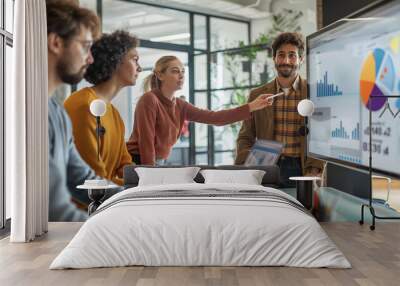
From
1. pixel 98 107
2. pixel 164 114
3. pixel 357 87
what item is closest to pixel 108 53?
pixel 98 107

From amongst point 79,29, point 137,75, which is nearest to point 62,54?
point 79,29

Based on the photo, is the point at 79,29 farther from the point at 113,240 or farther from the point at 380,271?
the point at 380,271

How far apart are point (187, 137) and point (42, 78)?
2.13 m

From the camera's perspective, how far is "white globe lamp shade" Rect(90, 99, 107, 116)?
7.54m

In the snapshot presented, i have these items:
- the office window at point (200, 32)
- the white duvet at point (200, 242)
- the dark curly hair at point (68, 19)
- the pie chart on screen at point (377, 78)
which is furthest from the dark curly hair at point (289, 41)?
the white duvet at point (200, 242)

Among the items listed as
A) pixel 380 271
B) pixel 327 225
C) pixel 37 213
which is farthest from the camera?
pixel 327 225

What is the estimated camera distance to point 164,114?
809 cm

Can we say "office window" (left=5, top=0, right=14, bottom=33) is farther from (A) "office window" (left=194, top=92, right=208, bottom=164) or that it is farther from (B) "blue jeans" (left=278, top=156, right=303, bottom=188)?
(B) "blue jeans" (left=278, top=156, right=303, bottom=188)

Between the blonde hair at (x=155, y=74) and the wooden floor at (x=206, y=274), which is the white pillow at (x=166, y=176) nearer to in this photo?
the blonde hair at (x=155, y=74)

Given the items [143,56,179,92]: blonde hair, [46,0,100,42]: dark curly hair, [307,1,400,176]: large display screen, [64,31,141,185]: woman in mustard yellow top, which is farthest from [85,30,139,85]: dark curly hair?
[307,1,400,176]: large display screen

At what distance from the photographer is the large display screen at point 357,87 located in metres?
6.07

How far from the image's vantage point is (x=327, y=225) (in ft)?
23.5

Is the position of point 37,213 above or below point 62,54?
below

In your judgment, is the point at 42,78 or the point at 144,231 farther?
the point at 42,78
